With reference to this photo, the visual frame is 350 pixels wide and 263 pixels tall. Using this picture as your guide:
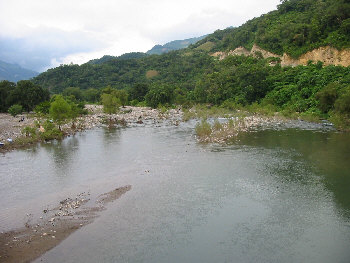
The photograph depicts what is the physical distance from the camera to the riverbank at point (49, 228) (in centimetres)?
1307

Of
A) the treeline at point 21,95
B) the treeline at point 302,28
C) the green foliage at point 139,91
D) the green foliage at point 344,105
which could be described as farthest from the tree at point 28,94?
the green foliage at point 344,105

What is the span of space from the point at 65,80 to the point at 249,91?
89.4 m

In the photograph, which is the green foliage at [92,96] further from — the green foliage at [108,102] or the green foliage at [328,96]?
the green foliage at [328,96]

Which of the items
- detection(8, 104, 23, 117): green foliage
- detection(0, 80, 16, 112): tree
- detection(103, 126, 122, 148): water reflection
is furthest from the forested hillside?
detection(0, 80, 16, 112): tree

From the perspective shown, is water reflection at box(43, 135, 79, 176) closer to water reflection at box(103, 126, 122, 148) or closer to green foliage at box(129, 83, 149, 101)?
water reflection at box(103, 126, 122, 148)

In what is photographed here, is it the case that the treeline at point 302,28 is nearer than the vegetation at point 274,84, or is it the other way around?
the vegetation at point 274,84

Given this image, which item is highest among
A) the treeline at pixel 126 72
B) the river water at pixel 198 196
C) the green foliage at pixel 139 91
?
the treeline at pixel 126 72

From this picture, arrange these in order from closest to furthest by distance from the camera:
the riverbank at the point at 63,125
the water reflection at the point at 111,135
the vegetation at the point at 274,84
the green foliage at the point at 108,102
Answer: the riverbank at the point at 63,125 → the water reflection at the point at 111,135 → the vegetation at the point at 274,84 → the green foliage at the point at 108,102

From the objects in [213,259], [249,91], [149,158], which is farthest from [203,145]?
[249,91]

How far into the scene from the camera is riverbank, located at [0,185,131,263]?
1307 cm

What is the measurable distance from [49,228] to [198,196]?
8509mm

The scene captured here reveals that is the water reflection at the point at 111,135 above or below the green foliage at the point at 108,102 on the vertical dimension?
below

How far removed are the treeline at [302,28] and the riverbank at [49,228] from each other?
51938 millimetres

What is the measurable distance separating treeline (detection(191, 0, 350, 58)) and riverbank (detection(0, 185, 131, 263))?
170 feet
